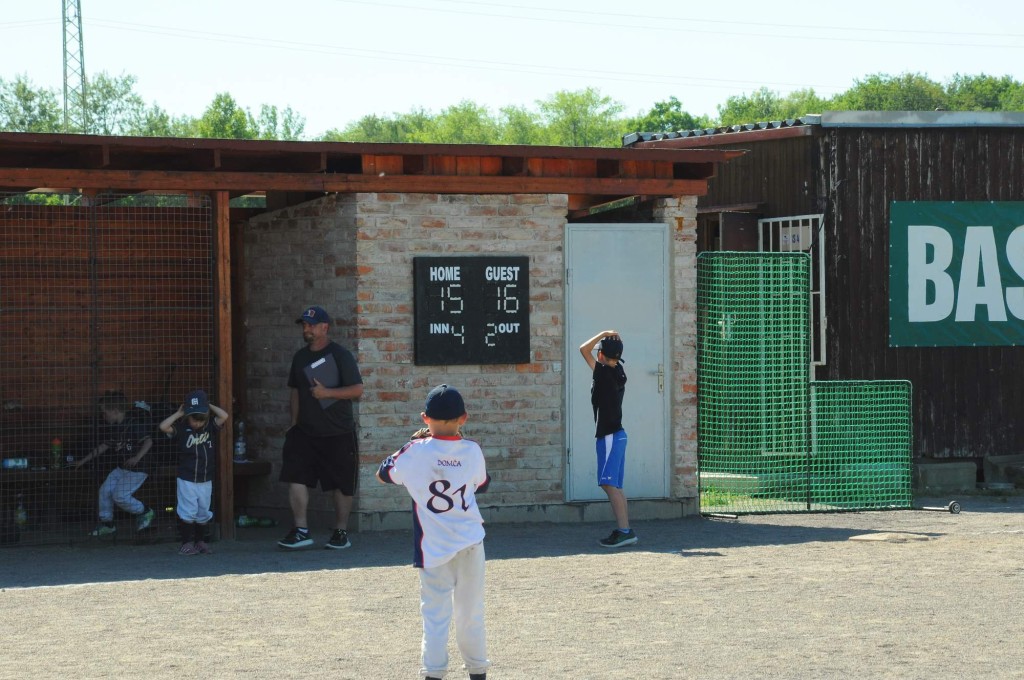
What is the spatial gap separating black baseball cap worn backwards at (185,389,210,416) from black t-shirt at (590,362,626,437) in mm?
3139

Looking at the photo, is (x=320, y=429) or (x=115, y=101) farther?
(x=115, y=101)

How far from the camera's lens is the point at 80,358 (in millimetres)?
13328

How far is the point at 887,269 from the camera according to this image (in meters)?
16.1

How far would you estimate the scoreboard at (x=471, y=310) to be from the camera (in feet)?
40.5

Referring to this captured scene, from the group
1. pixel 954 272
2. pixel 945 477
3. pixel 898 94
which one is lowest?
pixel 945 477

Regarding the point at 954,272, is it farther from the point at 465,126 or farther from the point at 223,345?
the point at 465,126

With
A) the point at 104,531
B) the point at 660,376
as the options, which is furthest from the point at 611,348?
the point at 104,531

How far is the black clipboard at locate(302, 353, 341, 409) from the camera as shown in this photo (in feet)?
37.5

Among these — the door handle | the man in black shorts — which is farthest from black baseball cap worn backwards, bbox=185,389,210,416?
the door handle

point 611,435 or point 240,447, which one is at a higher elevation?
point 611,435

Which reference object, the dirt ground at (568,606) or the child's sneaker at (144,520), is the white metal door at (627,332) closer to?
the dirt ground at (568,606)

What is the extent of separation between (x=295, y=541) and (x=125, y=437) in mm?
1827

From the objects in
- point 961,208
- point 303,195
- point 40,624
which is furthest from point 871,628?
point 961,208

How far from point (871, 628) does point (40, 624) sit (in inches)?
194
